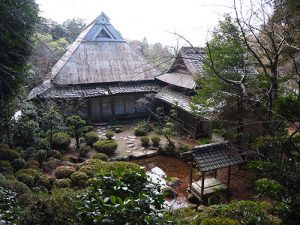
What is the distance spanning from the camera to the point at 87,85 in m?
19.3

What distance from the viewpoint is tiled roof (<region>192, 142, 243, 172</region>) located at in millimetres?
9984

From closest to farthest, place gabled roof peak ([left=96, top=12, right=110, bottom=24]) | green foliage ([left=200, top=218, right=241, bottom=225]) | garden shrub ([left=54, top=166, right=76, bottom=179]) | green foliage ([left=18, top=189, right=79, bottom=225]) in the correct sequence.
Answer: green foliage ([left=18, top=189, right=79, bottom=225]), green foliage ([left=200, top=218, right=241, bottom=225]), garden shrub ([left=54, top=166, right=76, bottom=179]), gabled roof peak ([left=96, top=12, right=110, bottom=24])

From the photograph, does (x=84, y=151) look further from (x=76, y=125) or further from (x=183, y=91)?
(x=183, y=91)

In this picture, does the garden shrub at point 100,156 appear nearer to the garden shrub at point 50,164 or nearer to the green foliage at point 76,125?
the garden shrub at point 50,164

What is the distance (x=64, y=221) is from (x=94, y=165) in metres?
5.92

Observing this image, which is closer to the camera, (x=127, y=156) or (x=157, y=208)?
(x=157, y=208)

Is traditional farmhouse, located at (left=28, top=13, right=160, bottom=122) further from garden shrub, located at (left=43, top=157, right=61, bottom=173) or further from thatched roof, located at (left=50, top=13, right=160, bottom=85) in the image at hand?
garden shrub, located at (left=43, top=157, right=61, bottom=173)

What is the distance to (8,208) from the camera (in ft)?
20.2

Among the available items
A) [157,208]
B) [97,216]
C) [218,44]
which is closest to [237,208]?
[157,208]

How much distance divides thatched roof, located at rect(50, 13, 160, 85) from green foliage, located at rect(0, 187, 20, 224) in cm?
1265

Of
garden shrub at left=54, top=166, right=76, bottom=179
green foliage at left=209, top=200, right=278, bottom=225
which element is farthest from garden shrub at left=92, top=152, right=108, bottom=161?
green foliage at left=209, top=200, right=278, bottom=225

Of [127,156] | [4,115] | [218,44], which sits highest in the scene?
[218,44]

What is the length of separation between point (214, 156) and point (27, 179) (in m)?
7.05

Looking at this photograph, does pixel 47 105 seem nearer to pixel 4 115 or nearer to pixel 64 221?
pixel 4 115
